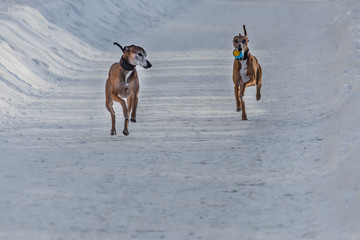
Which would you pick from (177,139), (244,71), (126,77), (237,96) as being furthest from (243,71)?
(126,77)

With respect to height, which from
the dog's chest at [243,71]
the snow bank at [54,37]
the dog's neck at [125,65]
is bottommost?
the dog's neck at [125,65]

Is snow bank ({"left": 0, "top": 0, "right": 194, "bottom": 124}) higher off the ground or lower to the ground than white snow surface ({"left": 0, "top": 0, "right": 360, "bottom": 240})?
higher

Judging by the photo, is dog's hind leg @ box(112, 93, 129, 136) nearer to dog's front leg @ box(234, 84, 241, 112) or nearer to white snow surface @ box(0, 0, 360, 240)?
white snow surface @ box(0, 0, 360, 240)

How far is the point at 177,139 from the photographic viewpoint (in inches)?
381

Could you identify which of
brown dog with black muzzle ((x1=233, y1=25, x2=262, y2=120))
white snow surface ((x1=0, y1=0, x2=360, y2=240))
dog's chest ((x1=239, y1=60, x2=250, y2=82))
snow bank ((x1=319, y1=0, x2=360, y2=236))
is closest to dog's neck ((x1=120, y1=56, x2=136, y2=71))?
white snow surface ((x1=0, y1=0, x2=360, y2=240))

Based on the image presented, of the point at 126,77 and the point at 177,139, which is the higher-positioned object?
the point at 126,77

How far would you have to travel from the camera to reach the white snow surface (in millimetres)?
6395

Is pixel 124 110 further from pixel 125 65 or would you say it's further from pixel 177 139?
pixel 177 139

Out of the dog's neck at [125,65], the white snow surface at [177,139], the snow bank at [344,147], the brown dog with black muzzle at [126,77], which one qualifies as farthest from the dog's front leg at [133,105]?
the snow bank at [344,147]

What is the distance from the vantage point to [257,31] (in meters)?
21.2

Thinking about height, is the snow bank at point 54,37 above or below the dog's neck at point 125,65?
above

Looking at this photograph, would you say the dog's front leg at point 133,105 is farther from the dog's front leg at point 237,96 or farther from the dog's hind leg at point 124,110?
the dog's front leg at point 237,96

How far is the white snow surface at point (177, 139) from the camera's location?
6395 mm

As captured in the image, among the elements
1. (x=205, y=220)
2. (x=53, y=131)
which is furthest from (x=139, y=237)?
(x=53, y=131)
